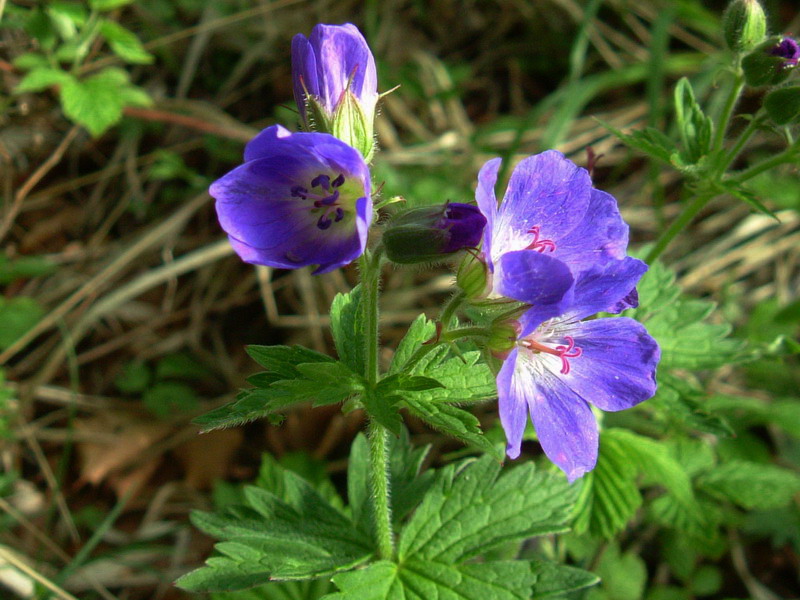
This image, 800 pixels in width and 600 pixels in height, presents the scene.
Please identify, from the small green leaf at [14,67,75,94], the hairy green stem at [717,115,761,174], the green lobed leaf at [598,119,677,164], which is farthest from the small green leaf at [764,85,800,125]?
the small green leaf at [14,67,75,94]

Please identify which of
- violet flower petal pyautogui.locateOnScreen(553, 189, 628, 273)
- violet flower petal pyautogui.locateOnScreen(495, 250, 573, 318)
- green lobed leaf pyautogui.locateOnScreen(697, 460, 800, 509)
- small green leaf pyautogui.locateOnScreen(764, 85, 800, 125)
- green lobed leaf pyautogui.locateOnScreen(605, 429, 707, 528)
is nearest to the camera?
violet flower petal pyautogui.locateOnScreen(495, 250, 573, 318)

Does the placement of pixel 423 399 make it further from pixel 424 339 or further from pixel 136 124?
pixel 136 124

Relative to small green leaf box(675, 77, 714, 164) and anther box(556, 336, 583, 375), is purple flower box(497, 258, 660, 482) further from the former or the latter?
small green leaf box(675, 77, 714, 164)

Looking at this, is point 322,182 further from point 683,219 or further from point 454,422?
point 683,219

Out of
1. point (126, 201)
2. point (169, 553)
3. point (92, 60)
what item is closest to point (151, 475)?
point (169, 553)

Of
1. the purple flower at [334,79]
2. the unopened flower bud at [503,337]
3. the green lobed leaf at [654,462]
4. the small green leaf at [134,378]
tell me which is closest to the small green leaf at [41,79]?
the small green leaf at [134,378]

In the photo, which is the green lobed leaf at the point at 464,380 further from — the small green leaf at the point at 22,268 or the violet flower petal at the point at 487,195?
the small green leaf at the point at 22,268

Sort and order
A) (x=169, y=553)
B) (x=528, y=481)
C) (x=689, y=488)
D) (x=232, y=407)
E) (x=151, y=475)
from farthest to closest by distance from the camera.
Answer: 1. (x=151, y=475)
2. (x=169, y=553)
3. (x=689, y=488)
4. (x=528, y=481)
5. (x=232, y=407)
